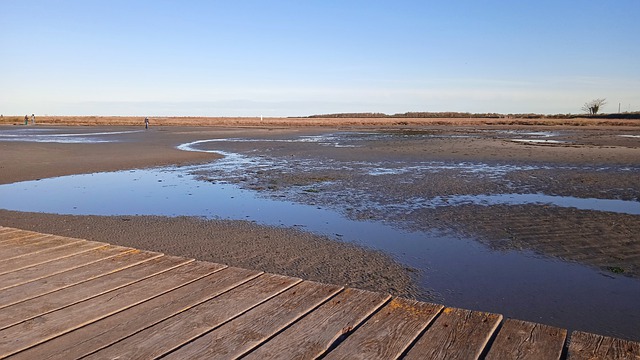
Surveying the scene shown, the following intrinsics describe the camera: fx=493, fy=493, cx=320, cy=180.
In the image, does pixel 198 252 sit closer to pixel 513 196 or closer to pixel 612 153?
pixel 513 196

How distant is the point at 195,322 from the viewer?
10.2 ft

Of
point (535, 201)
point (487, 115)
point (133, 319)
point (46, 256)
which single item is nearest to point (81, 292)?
point (133, 319)

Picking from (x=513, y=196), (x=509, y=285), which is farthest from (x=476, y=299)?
(x=513, y=196)

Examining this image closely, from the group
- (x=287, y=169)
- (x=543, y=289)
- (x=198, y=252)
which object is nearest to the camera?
(x=543, y=289)

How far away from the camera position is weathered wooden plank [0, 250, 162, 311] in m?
3.58

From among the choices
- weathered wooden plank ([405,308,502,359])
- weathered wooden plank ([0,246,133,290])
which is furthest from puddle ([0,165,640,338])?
weathered wooden plank ([0,246,133,290])

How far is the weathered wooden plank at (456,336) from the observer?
271 centimetres

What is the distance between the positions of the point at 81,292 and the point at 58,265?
0.89 metres

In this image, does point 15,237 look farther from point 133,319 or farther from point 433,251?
point 433,251

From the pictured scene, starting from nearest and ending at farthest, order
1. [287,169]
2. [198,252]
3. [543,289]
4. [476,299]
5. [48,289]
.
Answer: [48,289]
[476,299]
[543,289]
[198,252]
[287,169]

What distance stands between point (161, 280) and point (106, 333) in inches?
39.5

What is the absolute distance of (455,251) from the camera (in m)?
7.59

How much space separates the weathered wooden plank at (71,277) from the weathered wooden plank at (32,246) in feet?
2.95

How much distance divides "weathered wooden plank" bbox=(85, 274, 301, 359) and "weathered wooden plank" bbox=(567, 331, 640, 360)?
1.96 m
